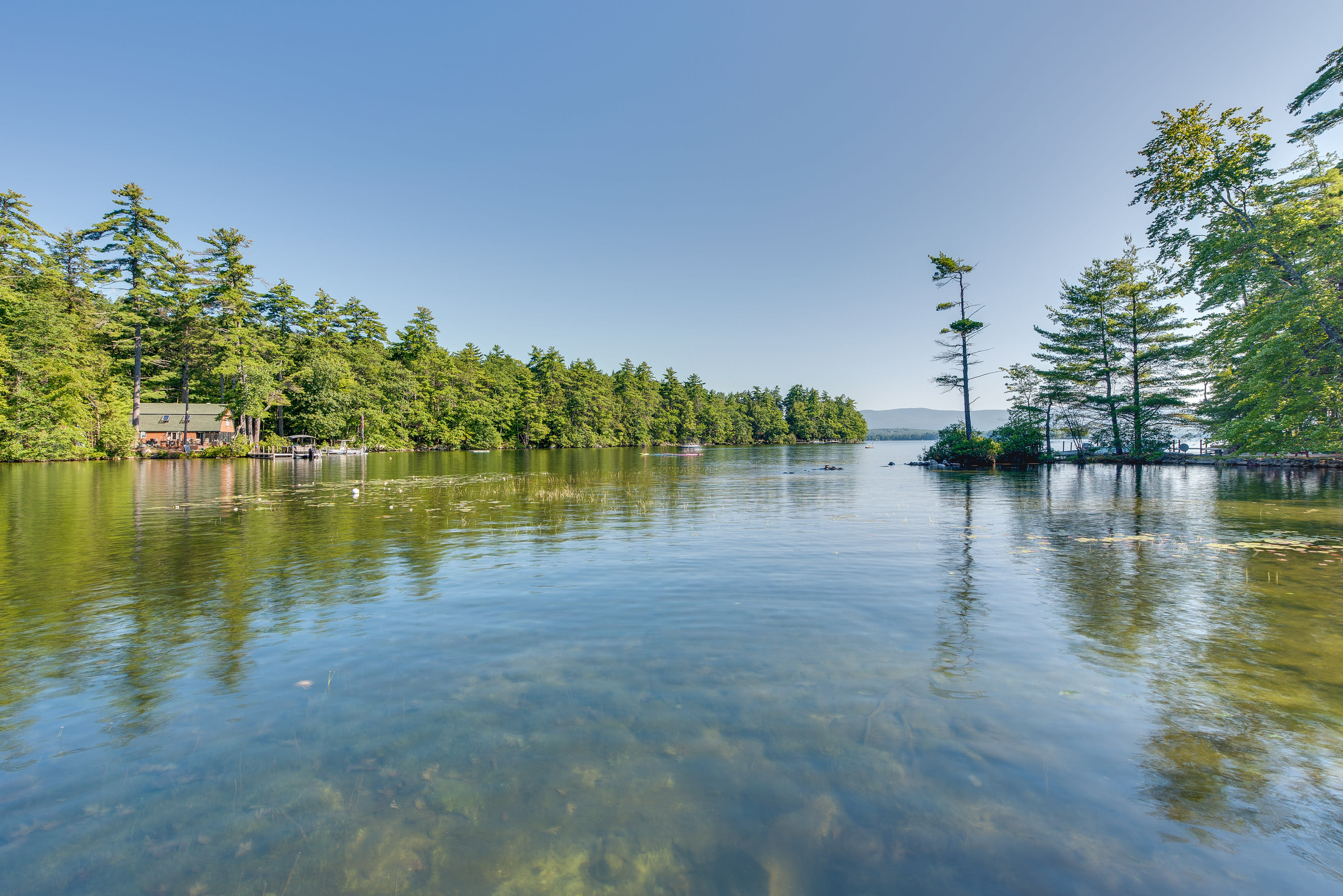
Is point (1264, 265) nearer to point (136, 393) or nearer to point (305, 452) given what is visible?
point (305, 452)

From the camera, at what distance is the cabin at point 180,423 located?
209ft

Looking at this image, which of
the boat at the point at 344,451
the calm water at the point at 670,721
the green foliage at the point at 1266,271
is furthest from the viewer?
the boat at the point at 344,451

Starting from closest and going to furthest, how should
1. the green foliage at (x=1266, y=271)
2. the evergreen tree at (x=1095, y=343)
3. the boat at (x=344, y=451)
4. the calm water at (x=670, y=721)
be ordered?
the calm water at (x=670, y=721) < the green foliage at (x=1266, y=271) < the evergreen tree at (x=1095, y=343) < the boat at (x=344, y=451)

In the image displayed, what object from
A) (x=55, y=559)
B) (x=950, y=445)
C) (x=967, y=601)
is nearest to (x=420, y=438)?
(x=950, y=445)

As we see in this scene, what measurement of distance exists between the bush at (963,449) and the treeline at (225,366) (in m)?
Answer: 73.3

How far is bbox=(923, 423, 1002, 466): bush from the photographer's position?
49688 millimetres

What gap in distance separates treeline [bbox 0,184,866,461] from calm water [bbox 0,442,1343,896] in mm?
51972

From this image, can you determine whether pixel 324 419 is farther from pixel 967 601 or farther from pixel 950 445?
pixel 967 601

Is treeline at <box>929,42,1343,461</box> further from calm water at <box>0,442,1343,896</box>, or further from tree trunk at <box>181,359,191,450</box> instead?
tree trunk at <box>181,359,191,450</box>

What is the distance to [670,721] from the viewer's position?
5496 millimetres

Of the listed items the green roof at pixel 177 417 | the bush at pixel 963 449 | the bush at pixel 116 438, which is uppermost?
the green roof at pixel 177 417

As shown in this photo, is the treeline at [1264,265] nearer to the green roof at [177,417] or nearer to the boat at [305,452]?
the boat at [305,452]

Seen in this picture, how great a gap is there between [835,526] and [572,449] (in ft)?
309

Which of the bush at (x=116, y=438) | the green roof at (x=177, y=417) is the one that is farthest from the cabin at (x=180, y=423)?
the bush at (x=116, y=438)
